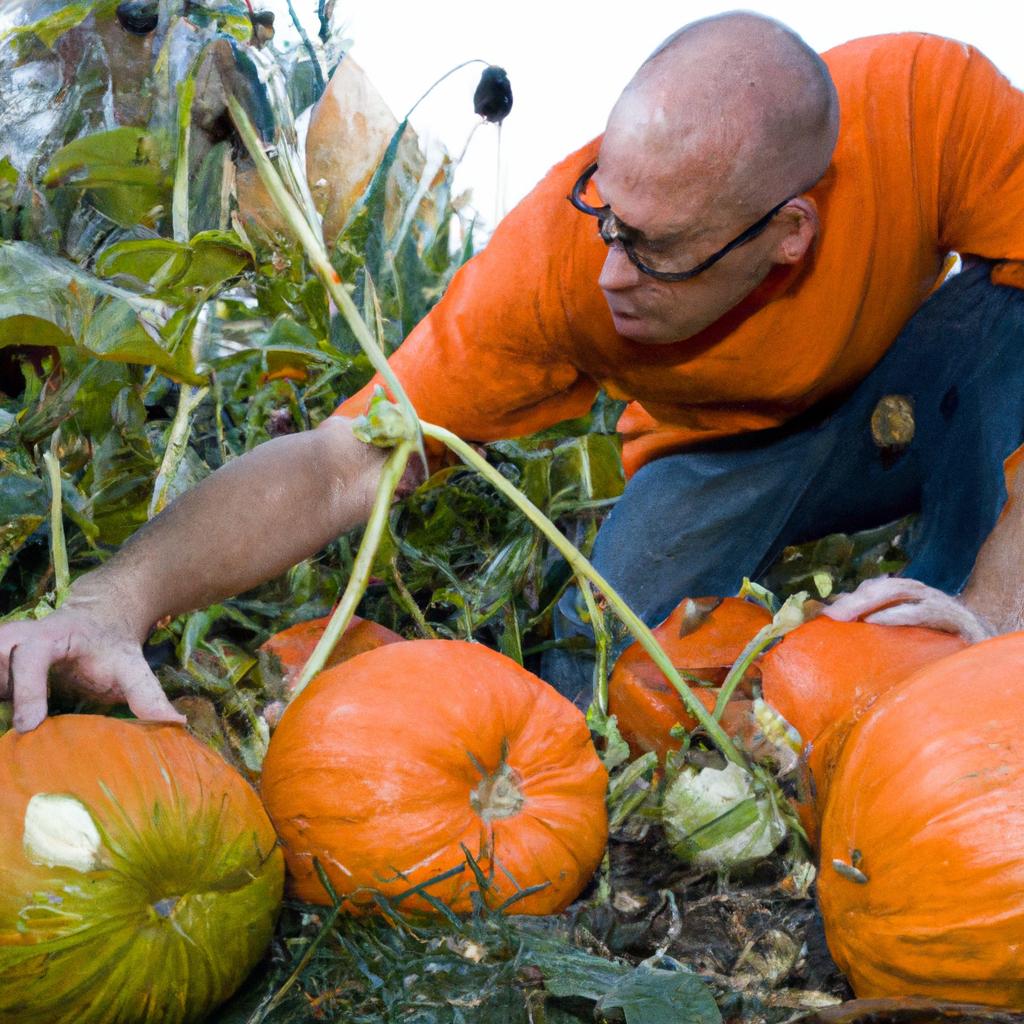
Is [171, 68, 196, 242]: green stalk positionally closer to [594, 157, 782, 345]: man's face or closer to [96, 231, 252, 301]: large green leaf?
[96, 231, 252, 301]: large green leaf

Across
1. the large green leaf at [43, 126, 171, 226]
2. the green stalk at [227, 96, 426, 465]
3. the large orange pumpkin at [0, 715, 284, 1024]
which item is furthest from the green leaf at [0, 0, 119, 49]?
the large orange pumpkin at [0, 715, 284, 1024]

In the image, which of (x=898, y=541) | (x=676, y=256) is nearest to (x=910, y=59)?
(x=676, y=256)

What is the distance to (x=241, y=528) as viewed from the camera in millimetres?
1624

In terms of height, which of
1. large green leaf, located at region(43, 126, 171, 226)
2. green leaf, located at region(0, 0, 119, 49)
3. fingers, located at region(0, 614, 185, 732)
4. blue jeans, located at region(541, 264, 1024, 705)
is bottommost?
blue jeans, located at region(541, 264, 1024, 705)

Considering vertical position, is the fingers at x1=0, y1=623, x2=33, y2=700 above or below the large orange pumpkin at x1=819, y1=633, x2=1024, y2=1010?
above

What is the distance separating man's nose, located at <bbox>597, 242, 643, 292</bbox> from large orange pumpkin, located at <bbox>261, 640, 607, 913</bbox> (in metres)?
0.67

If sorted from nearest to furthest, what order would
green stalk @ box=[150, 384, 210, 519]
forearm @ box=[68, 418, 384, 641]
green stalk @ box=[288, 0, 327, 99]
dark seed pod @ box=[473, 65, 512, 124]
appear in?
forearm @ box=[68, 418, 384, 641] → green stalk @ box=[150, 384, 210, 519] → green stalk @ box=[288, 0, 327, 99] → dark seed pod @ box=[473, 65, 512, 124]

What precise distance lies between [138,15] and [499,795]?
129 centimetres

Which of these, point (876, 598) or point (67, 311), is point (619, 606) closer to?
point (876, 598)

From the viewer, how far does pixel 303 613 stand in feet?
6.25

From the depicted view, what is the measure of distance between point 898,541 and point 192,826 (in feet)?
6.39

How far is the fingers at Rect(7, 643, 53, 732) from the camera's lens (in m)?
1.12

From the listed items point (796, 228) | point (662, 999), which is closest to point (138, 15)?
point (796, 228)

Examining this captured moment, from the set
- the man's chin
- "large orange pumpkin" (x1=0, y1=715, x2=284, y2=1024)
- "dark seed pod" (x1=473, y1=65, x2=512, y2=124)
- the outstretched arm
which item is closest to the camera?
"large orange pumpkin" (x1=0, y1=715, x2=284, y2=1024)
